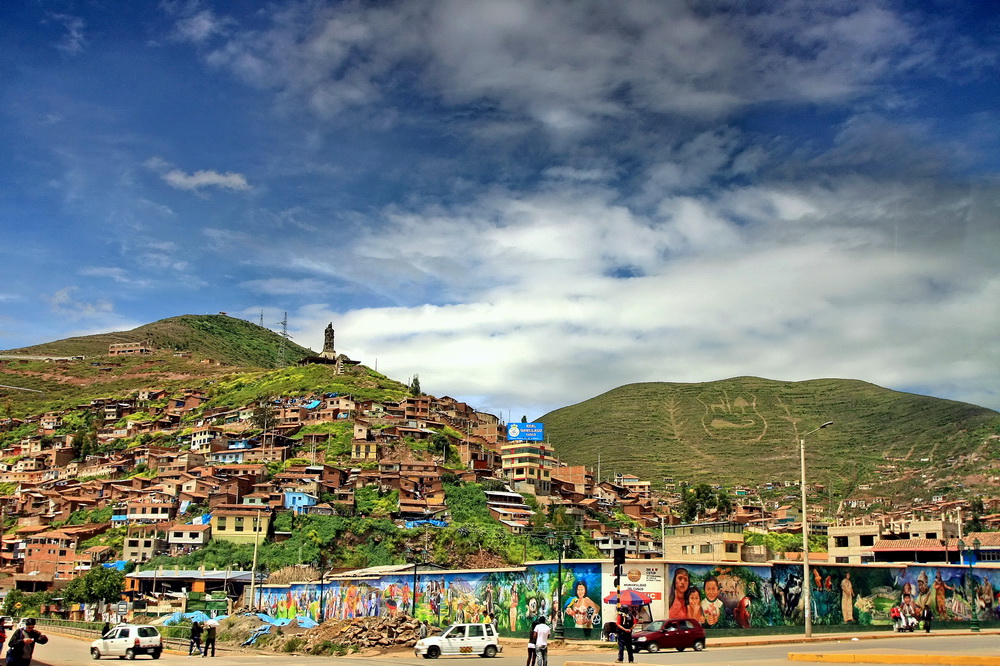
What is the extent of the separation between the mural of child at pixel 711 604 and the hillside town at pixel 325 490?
A: 35.3 meters

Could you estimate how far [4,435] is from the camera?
551 feet

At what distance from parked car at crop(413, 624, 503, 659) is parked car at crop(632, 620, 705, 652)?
5.91 meters

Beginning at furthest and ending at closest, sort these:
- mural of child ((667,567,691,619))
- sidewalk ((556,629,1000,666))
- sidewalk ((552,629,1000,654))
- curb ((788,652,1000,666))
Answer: mural of child ((667,567,691,619)) → sidewalk ((552,629,1000,654)) → sidewalk ((556,629,1000,666)) → curb ((788,652,1000,666))

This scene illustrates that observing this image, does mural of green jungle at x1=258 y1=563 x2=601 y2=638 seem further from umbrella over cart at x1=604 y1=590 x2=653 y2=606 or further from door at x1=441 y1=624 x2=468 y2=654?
door at x1=441 y1=624 x2=468 y2=654

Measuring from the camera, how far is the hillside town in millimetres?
97188

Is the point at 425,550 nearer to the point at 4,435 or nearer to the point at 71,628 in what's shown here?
the point at 71,628

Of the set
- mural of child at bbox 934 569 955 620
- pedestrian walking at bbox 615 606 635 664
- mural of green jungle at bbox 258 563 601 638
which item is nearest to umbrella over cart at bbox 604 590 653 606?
mural of green jungle at bbox 258 563 601 638

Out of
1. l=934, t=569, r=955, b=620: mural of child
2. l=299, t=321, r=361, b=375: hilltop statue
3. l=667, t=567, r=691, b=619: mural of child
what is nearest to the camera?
l=667, t=567, r=691, b=619: mural of child

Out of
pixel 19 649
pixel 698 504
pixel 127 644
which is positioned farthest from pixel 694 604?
pixel 698 504

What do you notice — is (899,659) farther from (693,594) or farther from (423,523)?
(423,523)

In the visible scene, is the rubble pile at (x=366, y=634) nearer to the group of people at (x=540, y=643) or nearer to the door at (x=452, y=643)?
the door at (x=452, y=643)

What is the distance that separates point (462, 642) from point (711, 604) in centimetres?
1180

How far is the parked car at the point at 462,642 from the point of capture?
1430 inches

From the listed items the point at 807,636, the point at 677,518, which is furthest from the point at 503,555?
the point at 807,636
